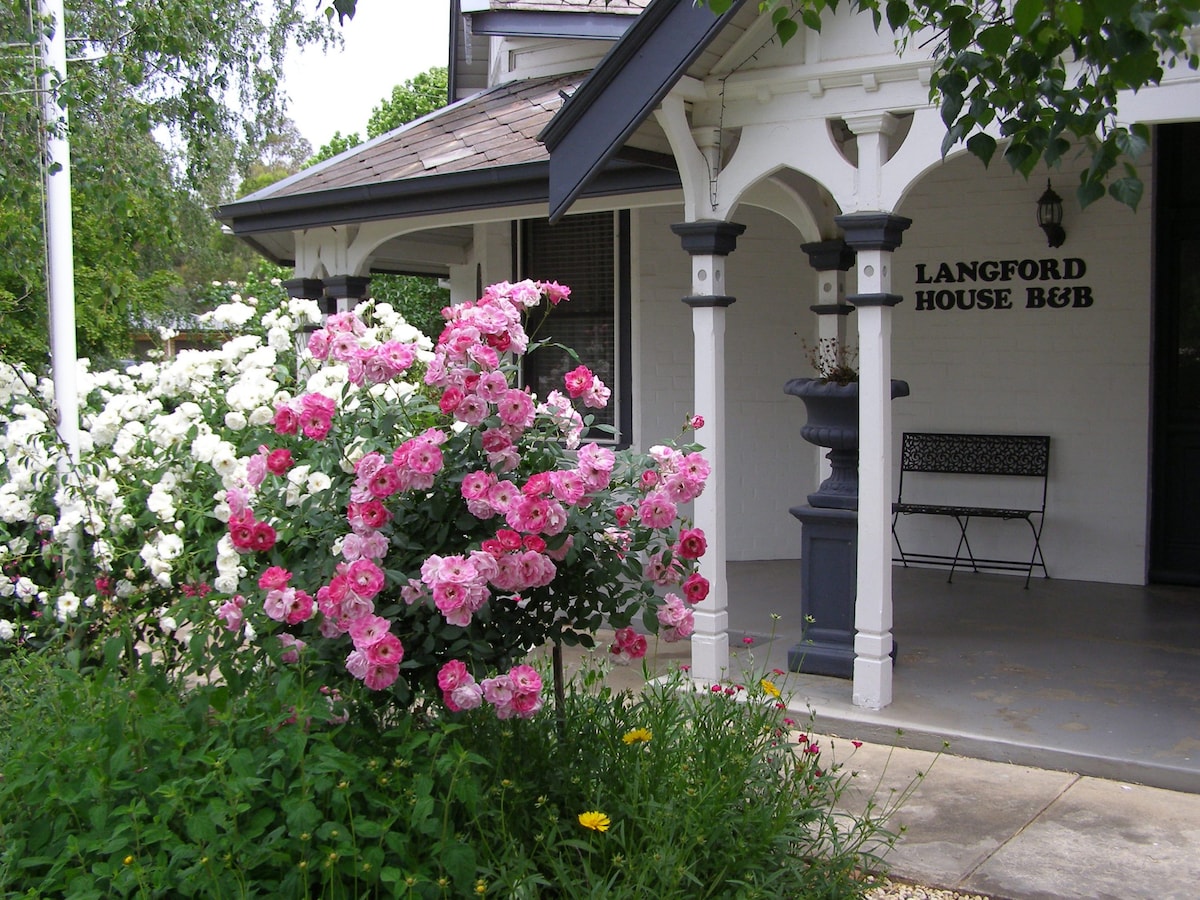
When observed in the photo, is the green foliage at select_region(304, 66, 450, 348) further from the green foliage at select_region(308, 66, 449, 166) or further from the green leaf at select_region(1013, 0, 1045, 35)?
the green leaf at select_region(1013, 0, 1045, 35)

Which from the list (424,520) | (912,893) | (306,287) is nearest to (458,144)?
(306,287)

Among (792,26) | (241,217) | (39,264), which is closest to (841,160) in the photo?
(792,26)

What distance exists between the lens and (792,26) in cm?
339

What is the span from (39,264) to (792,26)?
4.54m

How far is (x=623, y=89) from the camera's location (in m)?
5.55

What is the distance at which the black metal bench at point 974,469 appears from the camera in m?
8.52

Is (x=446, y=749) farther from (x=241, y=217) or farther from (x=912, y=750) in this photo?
(x=241, y=217)

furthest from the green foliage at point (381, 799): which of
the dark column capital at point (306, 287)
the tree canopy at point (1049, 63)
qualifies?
the dark column capital at point (306, 287)

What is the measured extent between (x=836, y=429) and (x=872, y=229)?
1.09m

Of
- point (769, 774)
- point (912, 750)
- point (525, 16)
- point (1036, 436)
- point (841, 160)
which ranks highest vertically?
point (525, 16)

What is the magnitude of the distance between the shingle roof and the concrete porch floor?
3481 millimetres

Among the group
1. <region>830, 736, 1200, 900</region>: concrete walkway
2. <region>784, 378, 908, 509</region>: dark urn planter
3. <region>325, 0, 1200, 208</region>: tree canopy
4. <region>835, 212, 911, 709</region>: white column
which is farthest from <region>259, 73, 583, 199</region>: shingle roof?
<region>325, 0, 1200, 208</region>: tree canopy

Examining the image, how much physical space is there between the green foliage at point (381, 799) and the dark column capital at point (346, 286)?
18.4ft

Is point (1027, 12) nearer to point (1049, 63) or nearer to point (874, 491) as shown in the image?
point (1049, 63)
